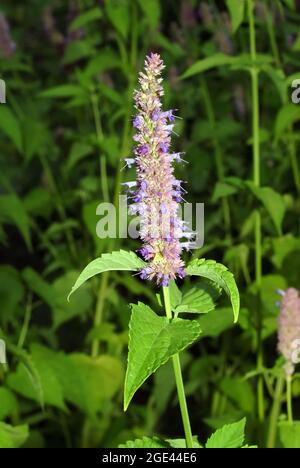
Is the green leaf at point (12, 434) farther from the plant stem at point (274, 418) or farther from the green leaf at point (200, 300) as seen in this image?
the plant stem at point (274, 418)

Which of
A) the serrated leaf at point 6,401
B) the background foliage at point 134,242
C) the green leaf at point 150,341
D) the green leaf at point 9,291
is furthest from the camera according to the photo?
the green leaf at point 9,291

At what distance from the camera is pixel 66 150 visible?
3229mm

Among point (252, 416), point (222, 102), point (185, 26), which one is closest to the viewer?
point (252, 416)

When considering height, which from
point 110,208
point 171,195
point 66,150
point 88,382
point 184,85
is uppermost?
point 184,85

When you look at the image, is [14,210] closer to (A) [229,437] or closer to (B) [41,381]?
(B) [41,381]

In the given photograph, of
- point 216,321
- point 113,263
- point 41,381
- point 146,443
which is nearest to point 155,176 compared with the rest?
point 113,263

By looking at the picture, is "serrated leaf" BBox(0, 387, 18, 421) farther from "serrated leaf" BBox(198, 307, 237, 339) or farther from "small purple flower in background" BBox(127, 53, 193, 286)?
"small purple flower in background" BBox(127, 53, 193, 286)

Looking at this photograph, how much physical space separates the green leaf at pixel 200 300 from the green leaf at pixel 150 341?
0.05 metres

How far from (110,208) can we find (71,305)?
13.9 inches

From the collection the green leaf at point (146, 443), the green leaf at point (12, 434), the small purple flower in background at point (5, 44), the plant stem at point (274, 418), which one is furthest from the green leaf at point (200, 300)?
the small purple flower in background at point (5, 44)

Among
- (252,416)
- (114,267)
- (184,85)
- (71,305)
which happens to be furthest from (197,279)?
(114,267)

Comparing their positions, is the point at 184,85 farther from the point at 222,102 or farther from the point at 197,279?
the point at 197,279

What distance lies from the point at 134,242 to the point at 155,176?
1.63 metres

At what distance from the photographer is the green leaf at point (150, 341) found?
91cm
